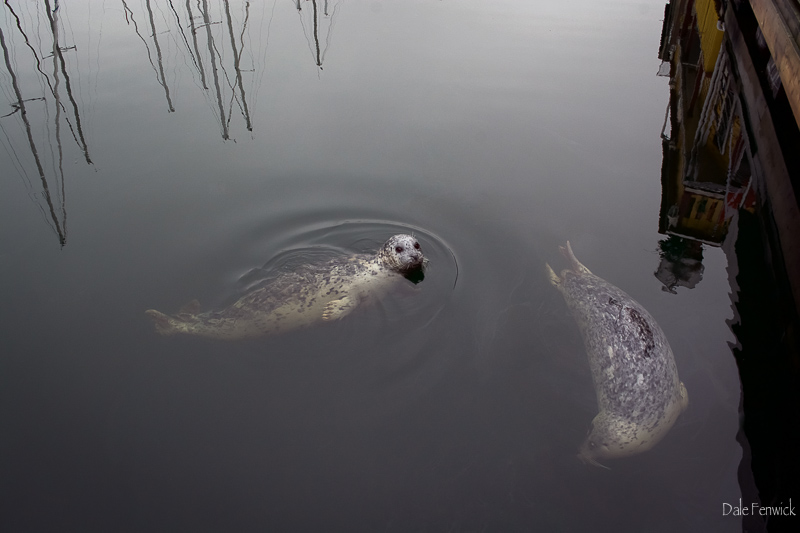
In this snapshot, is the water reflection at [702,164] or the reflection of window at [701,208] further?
the reflection of window at [701,208]

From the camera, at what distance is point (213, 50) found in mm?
8102

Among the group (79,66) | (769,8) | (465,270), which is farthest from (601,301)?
(79,66)

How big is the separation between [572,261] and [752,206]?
1.66 metres

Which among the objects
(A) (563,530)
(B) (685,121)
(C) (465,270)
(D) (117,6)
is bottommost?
(A) (563,530)

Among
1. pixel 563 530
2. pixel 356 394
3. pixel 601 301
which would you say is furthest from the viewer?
pixel 601 301

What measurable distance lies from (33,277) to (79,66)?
506cm

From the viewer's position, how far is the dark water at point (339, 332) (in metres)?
2.90

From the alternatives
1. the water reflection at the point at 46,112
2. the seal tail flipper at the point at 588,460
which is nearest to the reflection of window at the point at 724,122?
the seal tail flipper at the point at 588,460

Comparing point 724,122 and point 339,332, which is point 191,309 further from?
point 724,122

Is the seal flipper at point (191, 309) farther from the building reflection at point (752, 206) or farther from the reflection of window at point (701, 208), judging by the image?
the reflection of window at point (701, 208)

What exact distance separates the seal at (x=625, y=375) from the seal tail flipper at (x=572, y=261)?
1.03 ft

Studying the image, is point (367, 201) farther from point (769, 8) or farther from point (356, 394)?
point (769, 8)

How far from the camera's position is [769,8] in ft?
14.6

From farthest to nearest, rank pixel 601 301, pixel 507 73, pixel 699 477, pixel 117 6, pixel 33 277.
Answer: pixel 117 6, pixel 507 73, pixel 33 277, pixel 601 301, pixel 699 477
